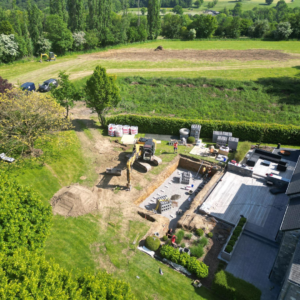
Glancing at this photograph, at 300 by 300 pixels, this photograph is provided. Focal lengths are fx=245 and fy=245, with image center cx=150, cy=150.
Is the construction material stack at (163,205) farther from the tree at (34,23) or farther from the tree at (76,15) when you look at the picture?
the tree at (76,15)

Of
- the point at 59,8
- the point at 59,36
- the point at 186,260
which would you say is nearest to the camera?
the point at 186,260

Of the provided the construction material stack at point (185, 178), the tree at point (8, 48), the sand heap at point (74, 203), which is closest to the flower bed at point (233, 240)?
the construction material stack at point (185, 178)

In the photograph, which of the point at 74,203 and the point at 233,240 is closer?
the point at 233,240

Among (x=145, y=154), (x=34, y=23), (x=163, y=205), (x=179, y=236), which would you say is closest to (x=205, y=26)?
(x=34, y=23)

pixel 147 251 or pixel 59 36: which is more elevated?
pixel 59 36

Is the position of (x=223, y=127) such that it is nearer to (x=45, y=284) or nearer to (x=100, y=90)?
(x=100, y=90)

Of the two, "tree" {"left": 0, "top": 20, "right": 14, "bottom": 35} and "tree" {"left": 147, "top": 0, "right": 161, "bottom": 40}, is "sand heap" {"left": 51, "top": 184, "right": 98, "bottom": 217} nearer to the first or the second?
"tree" {"left": 0, "top": 20, "right": 14, "bottom": 35}

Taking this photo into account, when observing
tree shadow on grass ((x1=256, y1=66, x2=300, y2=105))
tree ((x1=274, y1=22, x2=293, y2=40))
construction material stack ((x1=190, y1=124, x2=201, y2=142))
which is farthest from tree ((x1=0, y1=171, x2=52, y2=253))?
tree ((x1=274, y1=22, x2=293, y2=40))
